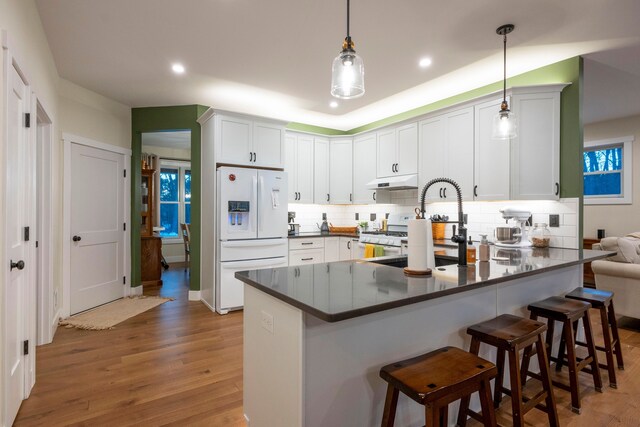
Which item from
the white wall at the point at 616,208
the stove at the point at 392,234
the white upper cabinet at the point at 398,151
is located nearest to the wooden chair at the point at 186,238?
the stove at the point at 392,234

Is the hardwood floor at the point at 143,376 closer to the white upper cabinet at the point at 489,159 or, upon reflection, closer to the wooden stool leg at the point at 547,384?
the wooden stool leg at the point at 547,384

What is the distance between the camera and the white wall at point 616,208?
5371 millimetres

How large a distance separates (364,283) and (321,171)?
406 cm

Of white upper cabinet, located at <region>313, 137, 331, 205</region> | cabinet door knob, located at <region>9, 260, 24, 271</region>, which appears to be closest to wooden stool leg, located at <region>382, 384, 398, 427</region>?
cabinet door knob, located at <region>9, 260, 24, 271</region>

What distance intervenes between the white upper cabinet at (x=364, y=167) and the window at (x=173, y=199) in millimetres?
4371

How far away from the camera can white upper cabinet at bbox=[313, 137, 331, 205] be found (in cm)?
554

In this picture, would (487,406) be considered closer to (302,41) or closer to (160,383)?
(160,383)

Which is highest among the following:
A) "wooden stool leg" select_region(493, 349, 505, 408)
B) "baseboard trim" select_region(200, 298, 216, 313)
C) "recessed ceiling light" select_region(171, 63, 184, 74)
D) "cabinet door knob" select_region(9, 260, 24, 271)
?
"recessed ceiling light" select_region(171, 63, 184, 74)

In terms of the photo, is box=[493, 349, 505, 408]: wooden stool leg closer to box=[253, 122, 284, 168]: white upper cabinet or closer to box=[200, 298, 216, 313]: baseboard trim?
box=[200, 298, 216, 313]: baseboard trim

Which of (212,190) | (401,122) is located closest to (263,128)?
(212,190)

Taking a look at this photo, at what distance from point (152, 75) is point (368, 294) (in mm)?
3543

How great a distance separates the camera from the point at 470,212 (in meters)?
4.24

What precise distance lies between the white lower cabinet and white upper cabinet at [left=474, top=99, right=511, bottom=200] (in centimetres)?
219

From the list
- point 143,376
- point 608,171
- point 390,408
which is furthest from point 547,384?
point 608,171
